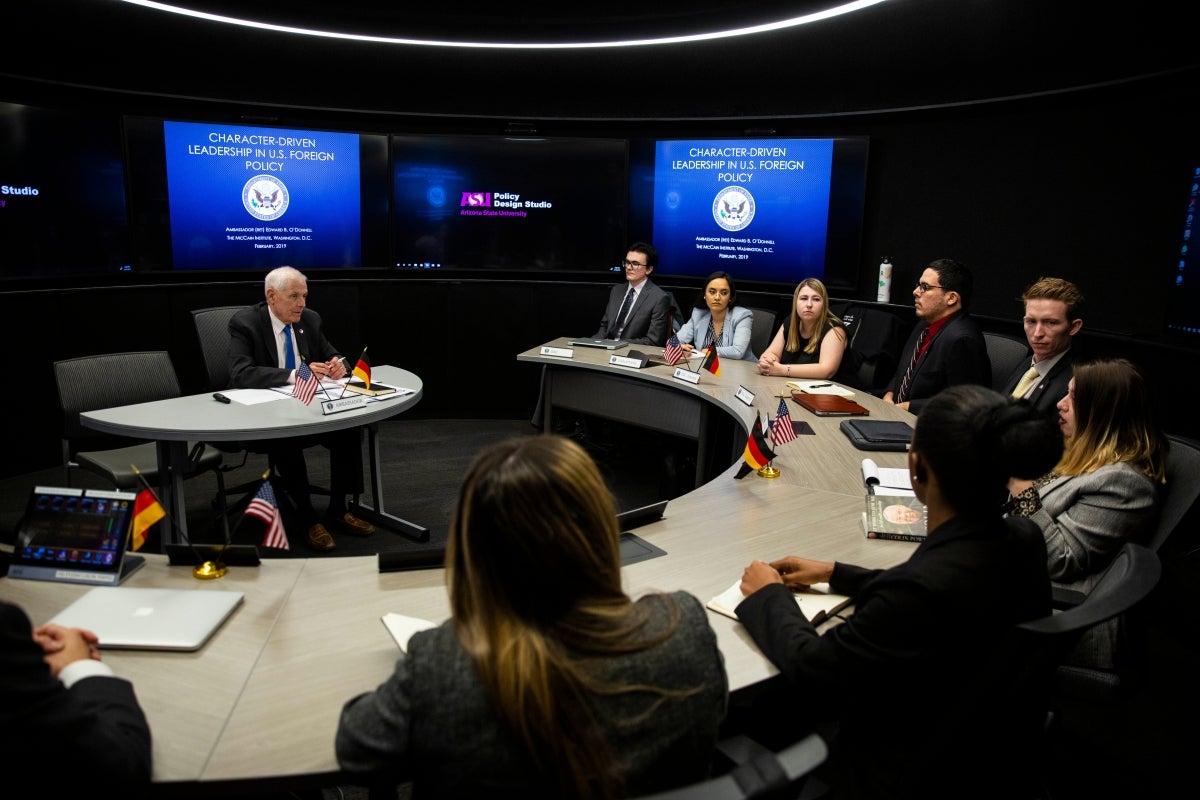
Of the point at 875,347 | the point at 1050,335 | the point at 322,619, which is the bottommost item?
the point at 322,619

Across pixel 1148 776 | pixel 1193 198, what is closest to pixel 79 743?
pixel 1148 776

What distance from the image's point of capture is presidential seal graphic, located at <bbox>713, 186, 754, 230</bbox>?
6.05 m

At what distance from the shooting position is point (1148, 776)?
2391mm

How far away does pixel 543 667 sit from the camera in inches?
38.6

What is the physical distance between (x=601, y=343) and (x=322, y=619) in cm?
358

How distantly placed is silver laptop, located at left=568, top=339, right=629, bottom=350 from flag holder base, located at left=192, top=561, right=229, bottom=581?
10.9ft

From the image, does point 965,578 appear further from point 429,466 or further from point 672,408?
point 429,466

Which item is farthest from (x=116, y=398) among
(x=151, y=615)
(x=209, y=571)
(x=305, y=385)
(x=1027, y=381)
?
(x=1027, y=381)

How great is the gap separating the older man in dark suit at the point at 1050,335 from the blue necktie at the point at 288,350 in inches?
130

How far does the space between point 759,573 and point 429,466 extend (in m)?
3.64

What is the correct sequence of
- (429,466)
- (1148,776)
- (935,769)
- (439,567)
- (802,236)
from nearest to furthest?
(935,769) < (439,567) < (1148,776) < (429,466) < (802,236)

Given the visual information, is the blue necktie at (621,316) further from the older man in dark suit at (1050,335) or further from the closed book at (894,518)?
the closed book at (894,518)

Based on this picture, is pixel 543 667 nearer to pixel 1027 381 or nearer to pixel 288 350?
pixel 1027 381

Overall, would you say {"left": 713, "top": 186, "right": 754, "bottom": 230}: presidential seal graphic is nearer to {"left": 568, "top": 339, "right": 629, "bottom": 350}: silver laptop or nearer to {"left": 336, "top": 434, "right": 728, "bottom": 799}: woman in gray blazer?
{"left": 568, "top": 339, "right": 629, "bottom": 350}: silver laptop
